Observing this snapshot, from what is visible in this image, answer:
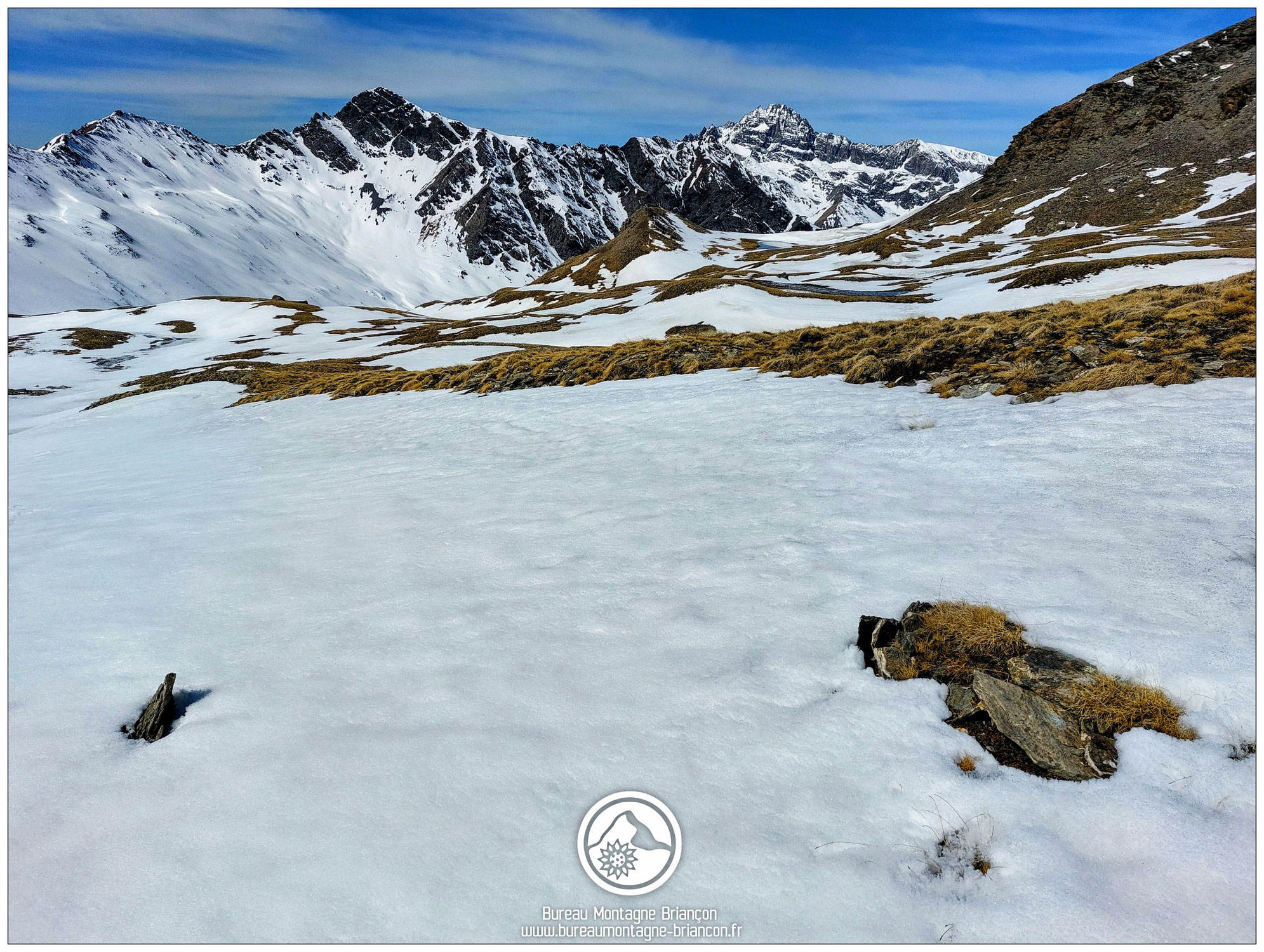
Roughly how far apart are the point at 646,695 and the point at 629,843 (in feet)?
3.49

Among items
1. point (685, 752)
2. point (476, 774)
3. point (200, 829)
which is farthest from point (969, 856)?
point (200, 829)

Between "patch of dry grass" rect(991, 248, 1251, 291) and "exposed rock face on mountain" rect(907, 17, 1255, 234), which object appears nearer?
"patch of dry grass" rect(991, 248, 1251, 291)

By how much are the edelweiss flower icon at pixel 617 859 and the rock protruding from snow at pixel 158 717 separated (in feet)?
11.2

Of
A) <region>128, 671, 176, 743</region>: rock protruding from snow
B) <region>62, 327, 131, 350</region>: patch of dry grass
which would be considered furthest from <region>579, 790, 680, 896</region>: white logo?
<region>62, 327, 131, 350</region>: patch of dry grass

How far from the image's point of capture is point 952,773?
3367 mm

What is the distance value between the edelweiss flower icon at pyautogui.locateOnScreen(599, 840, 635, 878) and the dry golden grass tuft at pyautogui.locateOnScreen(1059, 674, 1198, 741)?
2964 mm

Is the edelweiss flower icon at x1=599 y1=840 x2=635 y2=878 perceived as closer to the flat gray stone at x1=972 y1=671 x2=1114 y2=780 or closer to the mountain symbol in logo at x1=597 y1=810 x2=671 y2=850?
the mountain symbol in logo at x1=597 y1=810 x2=671 y2=850

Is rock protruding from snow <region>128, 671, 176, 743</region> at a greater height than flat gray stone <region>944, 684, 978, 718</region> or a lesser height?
greater

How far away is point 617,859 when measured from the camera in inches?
127

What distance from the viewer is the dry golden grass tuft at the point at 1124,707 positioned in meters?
3.42

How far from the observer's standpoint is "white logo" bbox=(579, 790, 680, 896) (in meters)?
3.13

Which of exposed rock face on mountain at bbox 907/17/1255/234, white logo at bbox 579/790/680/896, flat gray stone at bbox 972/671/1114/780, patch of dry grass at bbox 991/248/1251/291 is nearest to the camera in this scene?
white logo at bbox 579/790/680/896

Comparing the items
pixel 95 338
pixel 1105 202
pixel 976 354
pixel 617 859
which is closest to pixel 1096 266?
pixel 976 354

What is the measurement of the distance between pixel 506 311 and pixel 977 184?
124378 millimetres
